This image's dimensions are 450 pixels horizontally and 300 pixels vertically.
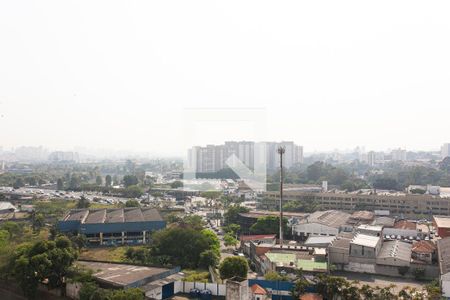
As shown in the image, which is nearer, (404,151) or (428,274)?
(428,274)

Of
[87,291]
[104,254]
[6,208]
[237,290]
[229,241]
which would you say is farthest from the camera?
[6,208]

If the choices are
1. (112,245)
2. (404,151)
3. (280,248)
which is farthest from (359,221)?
(404,151)

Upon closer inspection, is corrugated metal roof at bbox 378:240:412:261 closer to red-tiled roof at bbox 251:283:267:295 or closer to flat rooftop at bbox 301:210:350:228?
flat rooftop at bbox 301:210:350:228

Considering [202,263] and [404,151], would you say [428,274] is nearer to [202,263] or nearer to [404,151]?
[202,263]

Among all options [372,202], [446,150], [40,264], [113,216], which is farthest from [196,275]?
[446,150]

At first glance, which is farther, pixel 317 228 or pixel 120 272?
pixel 317 228

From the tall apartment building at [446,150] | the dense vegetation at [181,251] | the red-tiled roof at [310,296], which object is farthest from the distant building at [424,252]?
the tall apartment building at [446,150]

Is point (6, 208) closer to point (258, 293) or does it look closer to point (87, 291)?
point (87, 291)
